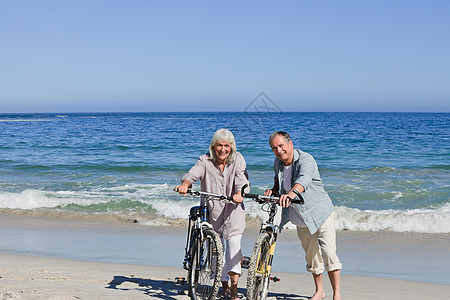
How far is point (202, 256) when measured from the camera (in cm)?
404

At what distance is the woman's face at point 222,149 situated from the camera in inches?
159

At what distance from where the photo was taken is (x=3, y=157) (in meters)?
19.4

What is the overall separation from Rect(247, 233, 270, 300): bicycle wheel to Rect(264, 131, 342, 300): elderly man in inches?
14.0

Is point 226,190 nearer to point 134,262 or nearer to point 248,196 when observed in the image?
point 248,196

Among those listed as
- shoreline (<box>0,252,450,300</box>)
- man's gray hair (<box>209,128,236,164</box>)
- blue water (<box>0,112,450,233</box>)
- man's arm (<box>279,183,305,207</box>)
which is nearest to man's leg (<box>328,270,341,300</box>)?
shoreline (<box>0,252,450,300</box>)

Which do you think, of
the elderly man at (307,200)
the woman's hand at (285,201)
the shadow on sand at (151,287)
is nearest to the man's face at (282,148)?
the elderly man at (307,200)

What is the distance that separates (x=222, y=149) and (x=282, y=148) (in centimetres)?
51

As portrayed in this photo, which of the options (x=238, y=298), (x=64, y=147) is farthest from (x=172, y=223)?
(x=64, y=147)

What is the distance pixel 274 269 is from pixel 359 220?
3501 mm

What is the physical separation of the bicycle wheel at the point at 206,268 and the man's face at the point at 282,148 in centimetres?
82

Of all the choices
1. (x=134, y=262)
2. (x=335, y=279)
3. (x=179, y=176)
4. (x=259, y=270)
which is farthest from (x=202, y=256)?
(x=179, y=176)

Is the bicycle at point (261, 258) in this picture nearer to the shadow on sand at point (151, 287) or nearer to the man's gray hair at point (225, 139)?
the man's gray hair at point (225, 139)

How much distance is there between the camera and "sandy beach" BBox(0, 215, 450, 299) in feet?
15.1

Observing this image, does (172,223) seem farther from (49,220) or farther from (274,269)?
(274,269)
